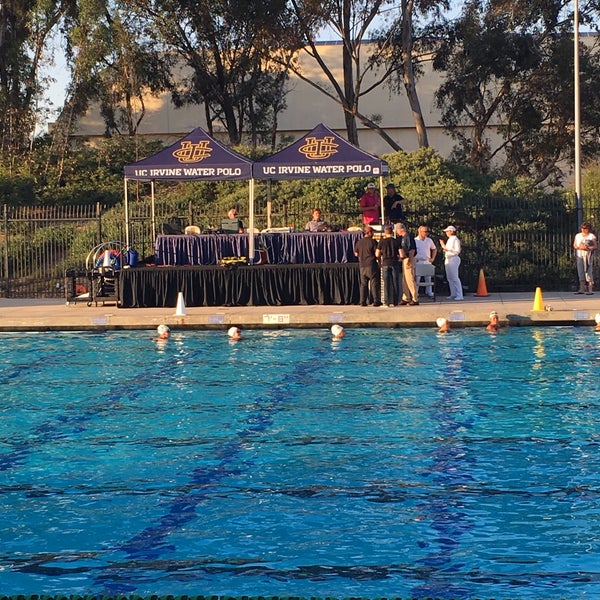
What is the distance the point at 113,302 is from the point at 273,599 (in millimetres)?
21321

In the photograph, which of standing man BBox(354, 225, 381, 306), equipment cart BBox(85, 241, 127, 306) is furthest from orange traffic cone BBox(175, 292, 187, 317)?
standing man BBox(354, 225, 381, 306)

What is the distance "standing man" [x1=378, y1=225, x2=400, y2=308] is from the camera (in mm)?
23312

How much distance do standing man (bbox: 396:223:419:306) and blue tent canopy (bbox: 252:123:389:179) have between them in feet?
4.55

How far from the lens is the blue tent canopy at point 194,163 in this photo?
2486cm

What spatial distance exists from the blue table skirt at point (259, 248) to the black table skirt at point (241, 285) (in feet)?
2.72

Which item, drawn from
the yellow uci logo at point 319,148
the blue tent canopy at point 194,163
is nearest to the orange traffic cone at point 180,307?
the blue tent canopy at point 194,163

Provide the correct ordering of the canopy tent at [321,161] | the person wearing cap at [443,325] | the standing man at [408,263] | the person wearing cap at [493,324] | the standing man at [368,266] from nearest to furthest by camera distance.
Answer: the person wearing cap at [493,324]
the person wearing cap at [443,325]
the standing man at [368,266]
the standing man at [408,263]
the canopy tent at [321,161]

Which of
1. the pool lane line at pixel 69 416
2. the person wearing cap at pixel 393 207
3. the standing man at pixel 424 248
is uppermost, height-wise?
the person wearing cap at pixel 393 207

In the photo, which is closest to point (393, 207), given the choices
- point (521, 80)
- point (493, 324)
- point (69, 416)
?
point (493, 324)

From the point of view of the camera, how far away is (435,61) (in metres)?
46.2

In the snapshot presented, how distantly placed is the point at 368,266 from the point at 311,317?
7.30 feet

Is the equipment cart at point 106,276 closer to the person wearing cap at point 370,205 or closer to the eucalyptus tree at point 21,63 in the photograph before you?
the person wearing cap at point 370,205

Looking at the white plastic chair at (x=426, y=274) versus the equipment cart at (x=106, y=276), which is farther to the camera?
the equipment cart at (x=106, y=276)

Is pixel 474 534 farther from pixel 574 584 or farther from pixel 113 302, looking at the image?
pixel 113 302
